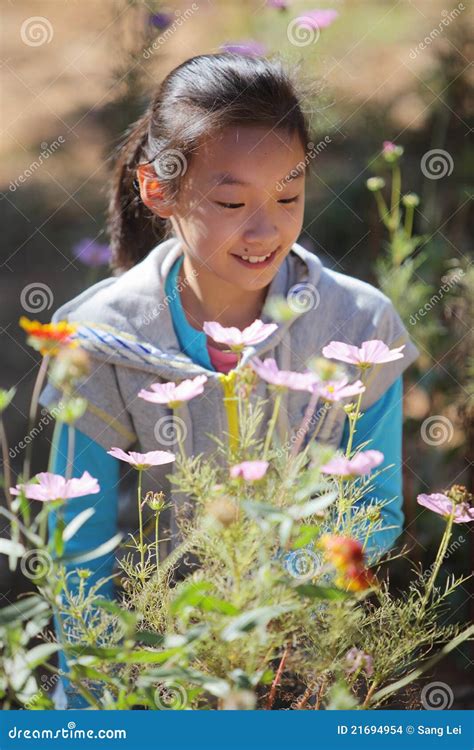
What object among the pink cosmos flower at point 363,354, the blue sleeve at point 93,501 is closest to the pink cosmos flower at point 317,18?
the blue sleeve at point 93,501

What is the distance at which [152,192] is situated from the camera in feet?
3.67

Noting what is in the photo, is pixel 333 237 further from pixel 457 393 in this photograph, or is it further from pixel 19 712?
pixel 19 712

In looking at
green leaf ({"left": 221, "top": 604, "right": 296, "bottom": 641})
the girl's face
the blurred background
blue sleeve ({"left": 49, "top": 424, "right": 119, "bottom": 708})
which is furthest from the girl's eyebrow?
green leaf ({"left": 221, "top": 604, "right": 296, "bottom": 641})

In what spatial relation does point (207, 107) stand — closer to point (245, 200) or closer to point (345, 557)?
point (245, 200)

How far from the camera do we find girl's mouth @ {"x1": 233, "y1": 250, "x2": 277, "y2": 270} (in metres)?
1.01

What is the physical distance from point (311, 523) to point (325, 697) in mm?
117

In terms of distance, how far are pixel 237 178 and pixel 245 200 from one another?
24 mm

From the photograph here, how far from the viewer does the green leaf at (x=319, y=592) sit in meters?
0.56

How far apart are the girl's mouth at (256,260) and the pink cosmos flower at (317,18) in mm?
552

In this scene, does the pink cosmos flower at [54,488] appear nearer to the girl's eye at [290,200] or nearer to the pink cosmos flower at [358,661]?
the pink cosmos flower at [358,661]

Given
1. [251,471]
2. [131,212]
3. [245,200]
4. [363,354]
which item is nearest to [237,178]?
[245,200]

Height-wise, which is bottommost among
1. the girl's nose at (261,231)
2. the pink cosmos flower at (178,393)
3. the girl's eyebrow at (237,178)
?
the pink cosmos flower at (178,393)

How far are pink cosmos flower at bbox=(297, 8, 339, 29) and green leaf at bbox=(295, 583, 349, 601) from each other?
104 cm

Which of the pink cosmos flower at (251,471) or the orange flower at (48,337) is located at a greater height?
the orange flower at (48,337)
